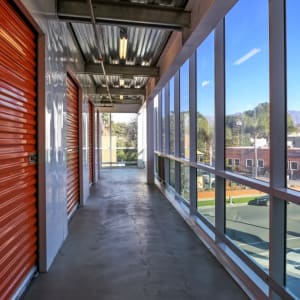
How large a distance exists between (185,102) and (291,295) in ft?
13.6

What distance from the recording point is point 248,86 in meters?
2.86

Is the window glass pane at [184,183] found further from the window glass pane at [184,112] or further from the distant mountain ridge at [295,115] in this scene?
the distant mountain ridge at [295,115]

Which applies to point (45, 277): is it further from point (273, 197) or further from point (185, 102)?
point (185, 102)

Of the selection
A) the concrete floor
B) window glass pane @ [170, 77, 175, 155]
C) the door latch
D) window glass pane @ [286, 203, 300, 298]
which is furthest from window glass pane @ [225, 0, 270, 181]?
window glass pane @ [170, 77, 175, 155]

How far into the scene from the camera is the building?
84.0 inches

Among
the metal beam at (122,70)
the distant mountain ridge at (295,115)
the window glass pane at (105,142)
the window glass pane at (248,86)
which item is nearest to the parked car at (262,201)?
the window glass pane at (248,86)

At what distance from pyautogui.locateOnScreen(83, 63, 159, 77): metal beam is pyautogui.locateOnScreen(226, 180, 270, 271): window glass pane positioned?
166 inches

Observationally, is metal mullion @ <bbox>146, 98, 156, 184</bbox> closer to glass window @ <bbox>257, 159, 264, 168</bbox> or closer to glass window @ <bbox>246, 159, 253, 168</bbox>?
glass window @ <bbox>246, 159, 253, 168</bbox>

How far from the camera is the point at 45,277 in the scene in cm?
278

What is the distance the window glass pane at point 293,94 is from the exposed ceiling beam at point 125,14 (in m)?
1.82

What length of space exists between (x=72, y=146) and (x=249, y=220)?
3.50m

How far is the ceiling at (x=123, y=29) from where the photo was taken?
11.6 ft

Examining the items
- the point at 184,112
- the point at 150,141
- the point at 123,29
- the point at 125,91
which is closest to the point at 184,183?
the point at 184,112

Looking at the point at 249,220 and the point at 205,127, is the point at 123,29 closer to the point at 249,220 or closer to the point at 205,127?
the point at 205,127
